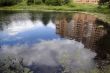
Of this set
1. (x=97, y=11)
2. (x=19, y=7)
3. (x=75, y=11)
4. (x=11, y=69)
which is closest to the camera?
(x=11, y=69)

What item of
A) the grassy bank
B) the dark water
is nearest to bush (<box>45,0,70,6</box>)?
the grassy bank

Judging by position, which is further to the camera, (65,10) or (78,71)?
(65,10)

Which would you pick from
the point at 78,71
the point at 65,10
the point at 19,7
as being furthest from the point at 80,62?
the point at 19,7

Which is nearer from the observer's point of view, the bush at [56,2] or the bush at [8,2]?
the bush at [56,2]

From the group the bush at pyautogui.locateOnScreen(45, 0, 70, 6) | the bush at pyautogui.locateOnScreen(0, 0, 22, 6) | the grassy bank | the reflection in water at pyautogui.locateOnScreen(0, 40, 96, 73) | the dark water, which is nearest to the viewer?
the reflection in water at pyautogui.locateOnScreen(0, 40, 96, 73)

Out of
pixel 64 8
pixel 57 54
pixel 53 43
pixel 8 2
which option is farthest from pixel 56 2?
pixel 57 54

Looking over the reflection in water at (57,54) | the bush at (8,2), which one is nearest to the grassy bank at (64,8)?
the bush at (8,2)

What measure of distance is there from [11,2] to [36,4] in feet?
27.4

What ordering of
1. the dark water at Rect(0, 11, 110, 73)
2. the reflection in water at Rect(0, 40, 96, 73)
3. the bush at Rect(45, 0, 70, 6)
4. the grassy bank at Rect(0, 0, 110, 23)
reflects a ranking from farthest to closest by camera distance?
the bush at Rect(45, 0, 70, 6) → the grassy bank at Rect(0, 0, 110, 23) → the dark water at Rect(0, 11, 110, 73) → the reflection in water at Rect(0, 40, 96, 73)

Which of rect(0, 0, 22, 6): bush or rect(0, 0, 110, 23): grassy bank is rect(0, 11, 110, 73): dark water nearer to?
rect(0, 0, 110, 23): grassy bank

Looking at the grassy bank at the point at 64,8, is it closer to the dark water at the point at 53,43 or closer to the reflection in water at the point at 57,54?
the dark water at the point at 53,43

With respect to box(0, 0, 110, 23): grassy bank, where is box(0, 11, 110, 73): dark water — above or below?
above

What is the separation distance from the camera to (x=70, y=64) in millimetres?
22703

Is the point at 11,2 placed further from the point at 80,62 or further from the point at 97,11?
the point at 80,62
